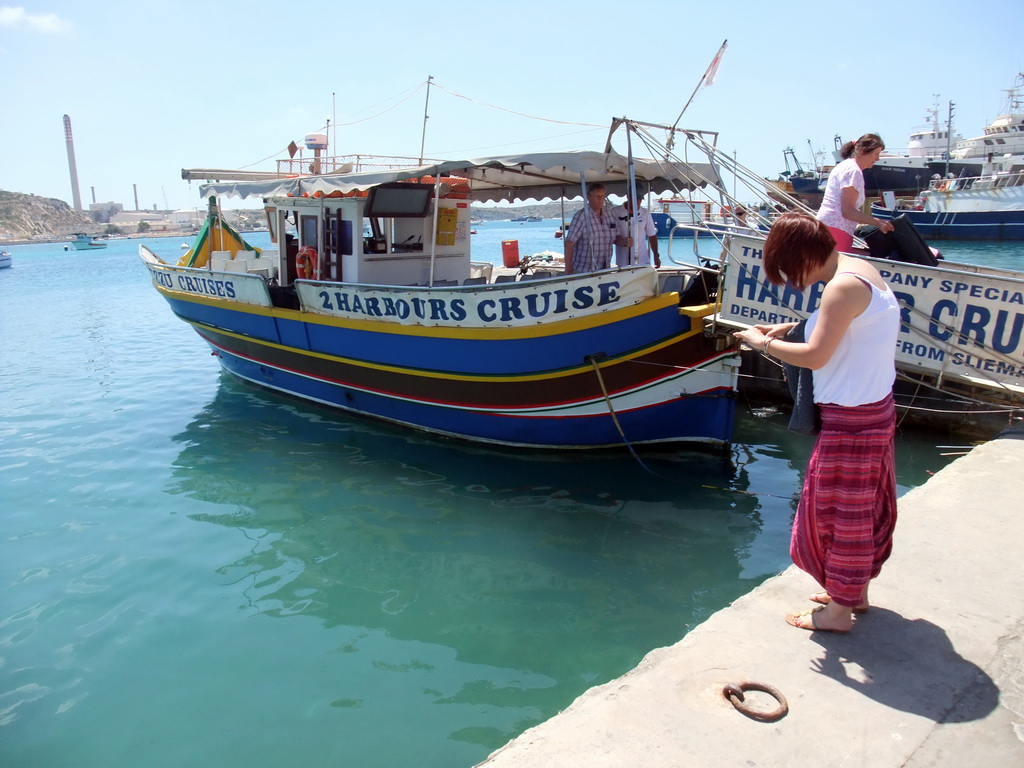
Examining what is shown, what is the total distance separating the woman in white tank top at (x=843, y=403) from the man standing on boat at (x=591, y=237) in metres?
5.29

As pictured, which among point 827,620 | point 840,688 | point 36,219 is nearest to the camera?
point 840,688

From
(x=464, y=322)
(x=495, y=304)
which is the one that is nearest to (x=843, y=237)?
(x=495, y=304)

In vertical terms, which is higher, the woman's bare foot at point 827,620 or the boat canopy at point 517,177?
the boat canopy at point 517,177

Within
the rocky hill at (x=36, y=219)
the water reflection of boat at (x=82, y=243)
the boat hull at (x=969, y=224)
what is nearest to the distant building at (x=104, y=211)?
the rocky hill at (x=36, y=219)

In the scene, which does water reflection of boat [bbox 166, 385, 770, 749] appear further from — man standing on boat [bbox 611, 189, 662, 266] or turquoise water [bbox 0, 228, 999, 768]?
man standing on boat [bbox 611, 189, 662, 266]

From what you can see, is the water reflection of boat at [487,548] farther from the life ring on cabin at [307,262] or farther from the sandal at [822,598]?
the life ring on cabin at [307,262]

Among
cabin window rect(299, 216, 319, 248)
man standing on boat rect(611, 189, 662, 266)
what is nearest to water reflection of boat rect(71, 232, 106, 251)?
cabin window rect(299, 216, 319, 248)

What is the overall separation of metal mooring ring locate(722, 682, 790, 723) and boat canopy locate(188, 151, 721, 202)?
5728 millimetres

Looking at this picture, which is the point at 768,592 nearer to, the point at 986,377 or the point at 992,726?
the point at 992,726

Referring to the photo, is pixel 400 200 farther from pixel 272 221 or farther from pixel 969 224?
pixel 969 224

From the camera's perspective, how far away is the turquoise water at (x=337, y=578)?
13.5 ft

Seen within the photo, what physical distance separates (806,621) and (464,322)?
5260 millimetres

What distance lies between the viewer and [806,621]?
305 centimetres

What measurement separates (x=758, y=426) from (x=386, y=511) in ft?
17.6
